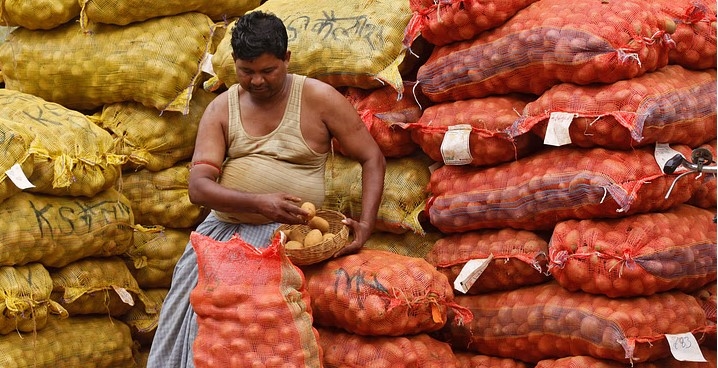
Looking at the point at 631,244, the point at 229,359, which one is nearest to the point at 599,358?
the point at 631,244

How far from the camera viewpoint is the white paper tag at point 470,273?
438 cm

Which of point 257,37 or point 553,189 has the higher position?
point 257,37

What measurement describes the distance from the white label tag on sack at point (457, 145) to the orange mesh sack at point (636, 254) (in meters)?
0.54

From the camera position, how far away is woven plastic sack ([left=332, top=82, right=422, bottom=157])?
4754 millimetres

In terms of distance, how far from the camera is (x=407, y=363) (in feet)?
13.5

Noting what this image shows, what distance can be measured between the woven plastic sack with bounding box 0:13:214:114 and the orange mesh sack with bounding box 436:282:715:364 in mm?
1868

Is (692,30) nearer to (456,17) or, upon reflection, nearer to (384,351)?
(456,17)

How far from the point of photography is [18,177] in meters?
4.53

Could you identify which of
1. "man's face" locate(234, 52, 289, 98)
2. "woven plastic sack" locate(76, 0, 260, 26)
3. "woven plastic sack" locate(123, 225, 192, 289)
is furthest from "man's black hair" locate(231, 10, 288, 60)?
"woven plastic sack" locate(123, 225, 192, 289)

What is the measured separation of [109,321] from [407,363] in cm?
179

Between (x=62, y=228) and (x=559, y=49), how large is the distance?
231 cm

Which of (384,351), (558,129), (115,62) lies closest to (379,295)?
(384,351)

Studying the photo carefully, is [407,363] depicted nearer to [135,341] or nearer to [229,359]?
[229,359]

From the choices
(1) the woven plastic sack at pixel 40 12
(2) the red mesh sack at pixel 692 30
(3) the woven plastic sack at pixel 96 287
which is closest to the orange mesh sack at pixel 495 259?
(2) the red mesh sack at pixel 692 30
